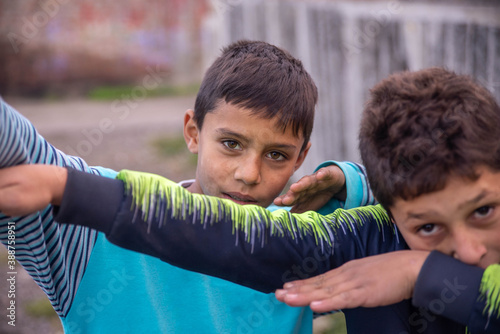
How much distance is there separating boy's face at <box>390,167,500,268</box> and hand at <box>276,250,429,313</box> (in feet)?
0.24

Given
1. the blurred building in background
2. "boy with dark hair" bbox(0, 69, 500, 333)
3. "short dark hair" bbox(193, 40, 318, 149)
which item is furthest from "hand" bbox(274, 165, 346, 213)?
the blurred building in background

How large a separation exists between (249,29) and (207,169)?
478cm

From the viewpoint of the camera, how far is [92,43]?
Result: 11500 millimetres

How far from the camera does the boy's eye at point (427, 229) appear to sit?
165 cm

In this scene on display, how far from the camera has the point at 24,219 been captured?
5.12 feet

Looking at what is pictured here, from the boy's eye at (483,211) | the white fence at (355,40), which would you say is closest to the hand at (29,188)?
the boy's eye at (483,211)

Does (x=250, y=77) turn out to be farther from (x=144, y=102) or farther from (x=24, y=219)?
(x=144, y=102)

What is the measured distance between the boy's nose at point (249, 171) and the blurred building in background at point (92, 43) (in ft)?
31.1

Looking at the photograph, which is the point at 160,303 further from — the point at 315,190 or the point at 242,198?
the point at 315,190

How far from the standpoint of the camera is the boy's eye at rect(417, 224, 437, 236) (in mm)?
1646

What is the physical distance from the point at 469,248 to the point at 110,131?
7807 millimetres

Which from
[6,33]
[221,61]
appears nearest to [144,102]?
[6,33]

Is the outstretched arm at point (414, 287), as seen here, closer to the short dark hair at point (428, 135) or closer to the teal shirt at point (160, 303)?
the short dark hair at point (428, 135)

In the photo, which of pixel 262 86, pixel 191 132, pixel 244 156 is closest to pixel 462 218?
pixel 244 156
